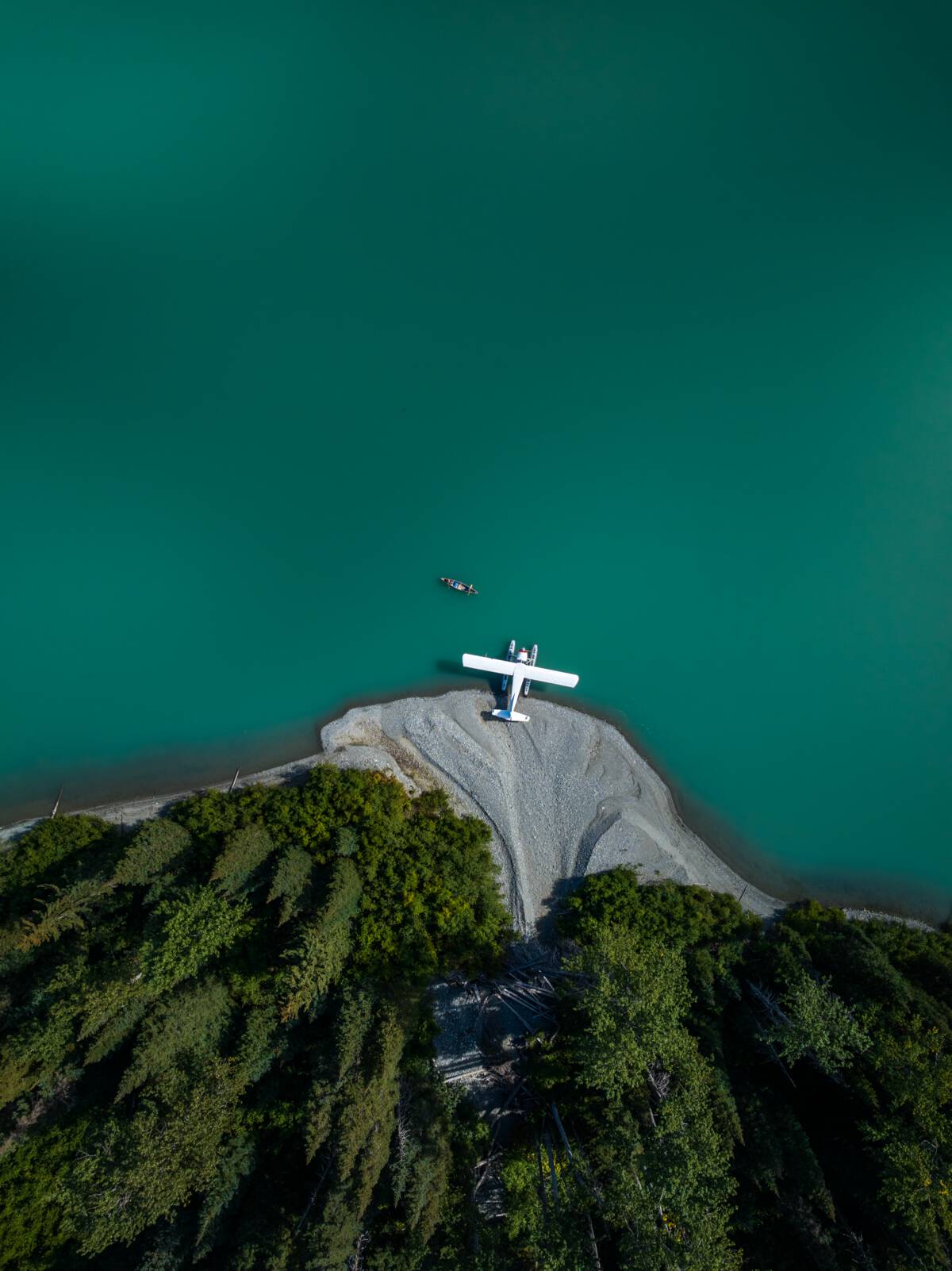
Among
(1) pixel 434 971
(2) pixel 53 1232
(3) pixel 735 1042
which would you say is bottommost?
(2) pixel 53 1232

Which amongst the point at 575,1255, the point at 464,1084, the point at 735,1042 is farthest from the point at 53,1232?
the point at 735,1042

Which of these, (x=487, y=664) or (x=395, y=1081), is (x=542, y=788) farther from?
(x=395, y=1081)

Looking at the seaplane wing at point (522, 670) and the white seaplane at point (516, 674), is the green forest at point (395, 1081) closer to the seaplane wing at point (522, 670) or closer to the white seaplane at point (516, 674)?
the white seaplane at point (516, 674)

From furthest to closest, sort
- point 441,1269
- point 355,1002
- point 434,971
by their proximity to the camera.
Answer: point 434,971 → point 355,1002 → point 441,1269

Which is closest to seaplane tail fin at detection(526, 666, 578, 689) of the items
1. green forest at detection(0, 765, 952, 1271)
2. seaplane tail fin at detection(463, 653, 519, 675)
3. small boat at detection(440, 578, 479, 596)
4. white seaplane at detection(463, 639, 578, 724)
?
white seaplane at detection(463, 639, 578, 724)

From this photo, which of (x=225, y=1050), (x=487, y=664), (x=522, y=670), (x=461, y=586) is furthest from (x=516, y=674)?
(x=225, y=1050)

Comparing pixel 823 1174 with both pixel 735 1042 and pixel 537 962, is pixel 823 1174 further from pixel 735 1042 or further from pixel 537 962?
pixel 537 962
